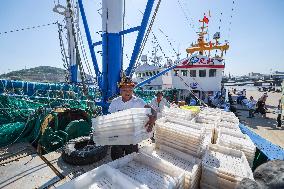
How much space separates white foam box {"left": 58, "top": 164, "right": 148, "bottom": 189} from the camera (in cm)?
233

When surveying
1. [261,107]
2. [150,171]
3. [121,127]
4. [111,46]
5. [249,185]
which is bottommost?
[261,107]

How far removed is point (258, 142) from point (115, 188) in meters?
5.39

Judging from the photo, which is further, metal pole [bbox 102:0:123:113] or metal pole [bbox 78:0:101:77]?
metal pole [bbox 78:0:101:77]

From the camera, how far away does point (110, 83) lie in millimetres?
6945

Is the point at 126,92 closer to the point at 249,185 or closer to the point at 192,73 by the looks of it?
the point at 249,185

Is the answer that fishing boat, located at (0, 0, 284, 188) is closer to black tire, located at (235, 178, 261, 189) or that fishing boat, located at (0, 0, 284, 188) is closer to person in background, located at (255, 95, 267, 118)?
black tire, located at (235, 178, 261, 189)

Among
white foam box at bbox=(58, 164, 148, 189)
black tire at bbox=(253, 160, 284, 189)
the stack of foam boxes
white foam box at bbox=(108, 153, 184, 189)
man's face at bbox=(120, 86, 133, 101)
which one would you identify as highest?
man's face at bbox=(120, 86, 133, 101)

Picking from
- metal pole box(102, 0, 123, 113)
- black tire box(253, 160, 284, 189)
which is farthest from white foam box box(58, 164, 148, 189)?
metal pole box(102, 0, 123, 113)

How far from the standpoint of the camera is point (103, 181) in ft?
8.43

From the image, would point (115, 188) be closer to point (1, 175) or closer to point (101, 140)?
point (101, 140)

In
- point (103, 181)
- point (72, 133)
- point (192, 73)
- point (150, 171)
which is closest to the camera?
point (103, 181)

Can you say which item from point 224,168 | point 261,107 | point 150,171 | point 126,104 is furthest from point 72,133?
point 261,107

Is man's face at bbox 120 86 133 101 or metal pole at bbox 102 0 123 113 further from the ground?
metal pole at bbox 102 0 123 113

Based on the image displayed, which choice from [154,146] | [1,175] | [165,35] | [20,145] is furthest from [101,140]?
[165,35]
